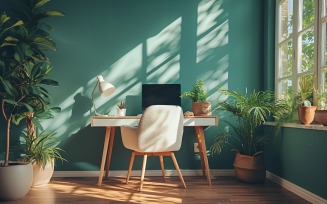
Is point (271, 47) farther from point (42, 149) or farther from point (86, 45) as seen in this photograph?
point (42, 149)

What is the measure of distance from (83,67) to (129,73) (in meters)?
0.55

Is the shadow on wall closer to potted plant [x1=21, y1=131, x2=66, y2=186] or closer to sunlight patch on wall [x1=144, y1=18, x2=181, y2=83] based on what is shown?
sunlight patch on wall [x1=144, y1=18, x2=181, y2=83]

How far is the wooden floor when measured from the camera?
2.41 meters

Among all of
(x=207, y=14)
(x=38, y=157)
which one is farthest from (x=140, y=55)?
(x=38, y=157)

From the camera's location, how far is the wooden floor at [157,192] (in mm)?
2410

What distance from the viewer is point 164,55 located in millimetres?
3482

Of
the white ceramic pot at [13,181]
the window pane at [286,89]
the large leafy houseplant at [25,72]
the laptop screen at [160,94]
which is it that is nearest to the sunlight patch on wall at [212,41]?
the laptop screen at [160,94]

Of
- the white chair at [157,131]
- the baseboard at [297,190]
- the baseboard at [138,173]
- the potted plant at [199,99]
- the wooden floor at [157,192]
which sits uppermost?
the potted plant at [199,99]

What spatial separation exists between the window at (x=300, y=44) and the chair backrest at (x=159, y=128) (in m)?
1.24

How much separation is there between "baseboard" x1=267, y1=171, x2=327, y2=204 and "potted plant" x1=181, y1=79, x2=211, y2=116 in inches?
38.8

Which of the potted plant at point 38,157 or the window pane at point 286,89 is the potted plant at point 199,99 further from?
the potted plant at point 38,157

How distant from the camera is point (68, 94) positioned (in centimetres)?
340

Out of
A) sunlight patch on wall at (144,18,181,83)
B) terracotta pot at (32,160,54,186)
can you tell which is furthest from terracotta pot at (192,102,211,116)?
terracotta pot at (32,160,54,186)

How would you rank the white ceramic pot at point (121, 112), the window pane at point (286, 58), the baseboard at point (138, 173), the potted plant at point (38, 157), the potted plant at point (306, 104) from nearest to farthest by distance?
the potted plant at point (306, 104) < the potted plant at point (38, 157) < the window pane at point (286, 58) < the white ceramic pot at point (121, 112) < the baseboard at point (138, 173)
